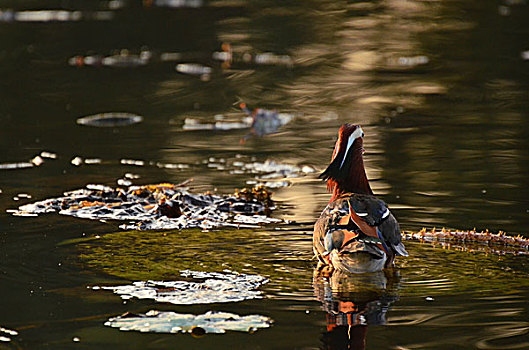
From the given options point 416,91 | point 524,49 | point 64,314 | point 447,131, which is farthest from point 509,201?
point 524,49

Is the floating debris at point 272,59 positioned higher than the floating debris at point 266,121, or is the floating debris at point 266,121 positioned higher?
the floating debris at point 272,59

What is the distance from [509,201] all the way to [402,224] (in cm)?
108

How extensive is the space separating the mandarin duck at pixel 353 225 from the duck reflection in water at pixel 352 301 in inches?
3.5

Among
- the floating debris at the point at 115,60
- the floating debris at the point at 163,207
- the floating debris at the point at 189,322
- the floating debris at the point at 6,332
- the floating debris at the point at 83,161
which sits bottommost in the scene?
the floating debris at the point at 6,332

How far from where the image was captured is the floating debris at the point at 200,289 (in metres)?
5.38

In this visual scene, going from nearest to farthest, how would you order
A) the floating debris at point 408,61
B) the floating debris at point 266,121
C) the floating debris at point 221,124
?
the floating debris at point 266,121 → the floating debris at point 221,124 → the floating debris at point 408,61

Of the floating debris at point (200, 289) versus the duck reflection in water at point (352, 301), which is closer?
the duck reflection in water at point (352, 301)

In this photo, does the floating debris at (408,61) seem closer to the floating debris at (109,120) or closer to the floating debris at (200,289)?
the floating debris at (109,120)

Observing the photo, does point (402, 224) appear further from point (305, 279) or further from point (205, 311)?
point (205, 311)

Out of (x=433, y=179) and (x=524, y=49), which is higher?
(x=524, y=49)

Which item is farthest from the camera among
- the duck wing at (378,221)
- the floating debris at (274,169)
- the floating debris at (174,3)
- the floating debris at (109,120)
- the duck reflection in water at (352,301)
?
the floating debris at (174,3)

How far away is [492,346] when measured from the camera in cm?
471

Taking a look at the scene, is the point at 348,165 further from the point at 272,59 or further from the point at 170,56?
the point at 170,56

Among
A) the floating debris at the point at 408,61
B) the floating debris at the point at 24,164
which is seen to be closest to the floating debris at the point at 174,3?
the floating debris at the point at 408,61
